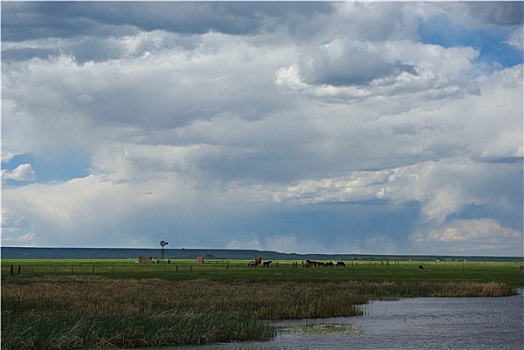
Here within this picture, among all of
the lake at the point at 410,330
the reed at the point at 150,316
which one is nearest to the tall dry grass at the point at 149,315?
the reed at the point at 150,316

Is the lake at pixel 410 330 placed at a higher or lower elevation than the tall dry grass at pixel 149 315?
lower

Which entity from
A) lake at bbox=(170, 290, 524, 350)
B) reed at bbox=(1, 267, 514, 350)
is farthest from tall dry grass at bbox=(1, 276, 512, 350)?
lake at bbox=(170, 290, 524, 350)

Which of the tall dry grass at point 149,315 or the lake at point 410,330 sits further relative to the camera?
the lake at point 410,330

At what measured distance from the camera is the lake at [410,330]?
39.0m

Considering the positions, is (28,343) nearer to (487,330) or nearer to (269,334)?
(269,334)

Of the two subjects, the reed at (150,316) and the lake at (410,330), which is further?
the lake at (410,330)

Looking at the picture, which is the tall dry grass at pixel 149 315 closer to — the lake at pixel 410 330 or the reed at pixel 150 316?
the reed at pixel 150 316

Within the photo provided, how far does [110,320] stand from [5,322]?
196 inches

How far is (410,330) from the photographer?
45.4 metres

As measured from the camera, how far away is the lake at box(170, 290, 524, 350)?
128ft

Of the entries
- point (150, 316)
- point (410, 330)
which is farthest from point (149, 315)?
point (410, 330)

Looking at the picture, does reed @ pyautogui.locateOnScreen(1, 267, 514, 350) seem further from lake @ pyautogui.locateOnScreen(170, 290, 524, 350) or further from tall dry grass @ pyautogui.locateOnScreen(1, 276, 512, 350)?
lake @ pyautogui.locateOnScreen(170, 290, 524, 350)

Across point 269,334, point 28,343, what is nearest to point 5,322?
point 28,343

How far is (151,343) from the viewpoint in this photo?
118ft
